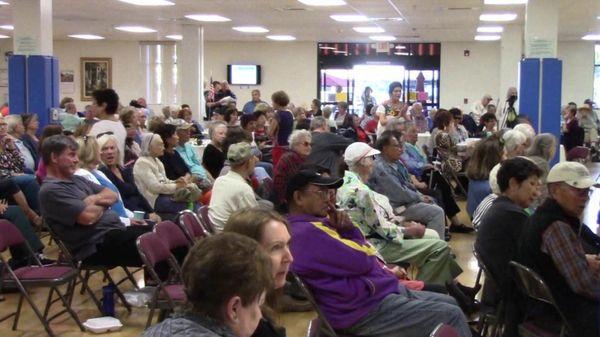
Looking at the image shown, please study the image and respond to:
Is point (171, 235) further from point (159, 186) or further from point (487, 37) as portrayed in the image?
point (487, 37)

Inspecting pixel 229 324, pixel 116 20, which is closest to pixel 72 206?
pixel 229 324

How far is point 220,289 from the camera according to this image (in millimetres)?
1812

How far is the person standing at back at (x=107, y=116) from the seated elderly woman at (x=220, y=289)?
18.0 ft

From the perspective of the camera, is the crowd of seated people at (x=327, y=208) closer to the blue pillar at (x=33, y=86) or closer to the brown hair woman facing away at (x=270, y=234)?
the brown hair woman facing away at (x=270, y=234)

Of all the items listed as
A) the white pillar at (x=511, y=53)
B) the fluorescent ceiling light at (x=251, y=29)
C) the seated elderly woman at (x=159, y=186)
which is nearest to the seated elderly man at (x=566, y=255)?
the seated elderly woman at (x=159, y=186)

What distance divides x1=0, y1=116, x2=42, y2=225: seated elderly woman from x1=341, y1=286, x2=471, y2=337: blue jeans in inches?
170

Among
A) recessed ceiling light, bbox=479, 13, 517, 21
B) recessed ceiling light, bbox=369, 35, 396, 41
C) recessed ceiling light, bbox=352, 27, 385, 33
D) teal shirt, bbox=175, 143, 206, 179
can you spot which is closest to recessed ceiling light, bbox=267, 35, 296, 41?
recessed ceiling light, bbox=369, 35, 396, 41

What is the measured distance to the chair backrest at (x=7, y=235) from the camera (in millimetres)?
4902

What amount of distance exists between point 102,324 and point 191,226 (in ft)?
2.85

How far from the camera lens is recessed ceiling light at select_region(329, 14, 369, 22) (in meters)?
15.6

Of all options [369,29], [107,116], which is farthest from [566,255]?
[369,29]

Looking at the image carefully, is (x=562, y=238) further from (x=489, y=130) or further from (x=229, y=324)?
(x=489, y=130)

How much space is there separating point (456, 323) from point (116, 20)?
48.4ft

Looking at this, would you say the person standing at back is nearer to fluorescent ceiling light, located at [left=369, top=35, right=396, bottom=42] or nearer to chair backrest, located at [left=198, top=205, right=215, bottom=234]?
chair backrest, located at [left=198, top=205, right=215, bottom=234]
